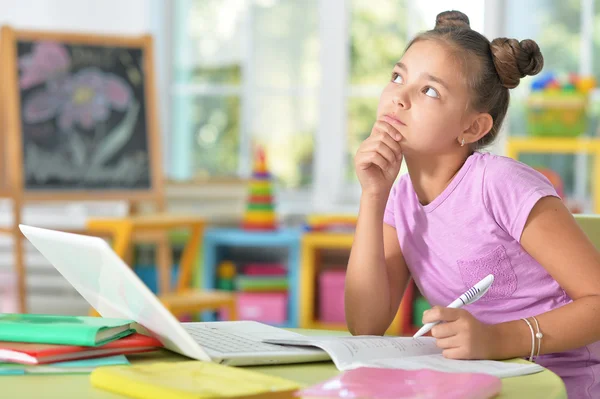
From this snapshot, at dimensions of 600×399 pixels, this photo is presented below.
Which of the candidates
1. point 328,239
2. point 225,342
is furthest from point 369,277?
point 328,239

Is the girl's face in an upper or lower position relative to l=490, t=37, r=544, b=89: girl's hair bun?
lower

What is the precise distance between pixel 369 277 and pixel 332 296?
251 centimetres

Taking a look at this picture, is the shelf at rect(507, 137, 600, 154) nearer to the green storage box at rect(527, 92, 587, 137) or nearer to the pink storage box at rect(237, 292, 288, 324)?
the green storage box at rect(527, 92, 587, 137)

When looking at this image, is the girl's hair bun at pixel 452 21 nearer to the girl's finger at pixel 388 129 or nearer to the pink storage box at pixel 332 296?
the girl's finger at pixel 388 129

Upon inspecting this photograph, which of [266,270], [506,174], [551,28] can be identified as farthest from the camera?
[551,28]

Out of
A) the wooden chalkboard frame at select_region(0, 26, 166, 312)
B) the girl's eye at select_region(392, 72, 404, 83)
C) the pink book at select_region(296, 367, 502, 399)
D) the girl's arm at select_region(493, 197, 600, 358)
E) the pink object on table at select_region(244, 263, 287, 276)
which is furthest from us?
the pink object on table at select_region(244, 263, 287, 276)

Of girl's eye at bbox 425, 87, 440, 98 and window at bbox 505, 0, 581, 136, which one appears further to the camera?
window at bbox 505, 0, 581, 136

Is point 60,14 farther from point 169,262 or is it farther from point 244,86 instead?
point 169,262

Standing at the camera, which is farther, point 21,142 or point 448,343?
point 21,142

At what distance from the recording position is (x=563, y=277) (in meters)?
1.14

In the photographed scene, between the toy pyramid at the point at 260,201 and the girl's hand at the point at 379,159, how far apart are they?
104 inches

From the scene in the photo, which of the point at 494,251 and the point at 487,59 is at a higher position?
the point at 487,59

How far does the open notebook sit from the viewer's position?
0.92 meters

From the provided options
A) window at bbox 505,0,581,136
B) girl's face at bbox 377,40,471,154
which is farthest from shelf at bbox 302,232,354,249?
girl's face at bbox 377,40,471,154
